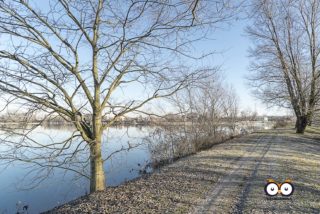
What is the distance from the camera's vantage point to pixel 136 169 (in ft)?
52.0

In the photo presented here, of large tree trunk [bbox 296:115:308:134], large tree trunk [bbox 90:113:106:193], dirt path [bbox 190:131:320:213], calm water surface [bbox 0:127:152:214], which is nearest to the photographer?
dirt path [bbox 190:131:320:213]

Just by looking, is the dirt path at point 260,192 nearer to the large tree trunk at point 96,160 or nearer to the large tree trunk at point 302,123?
the large tree trunk at point 96,160

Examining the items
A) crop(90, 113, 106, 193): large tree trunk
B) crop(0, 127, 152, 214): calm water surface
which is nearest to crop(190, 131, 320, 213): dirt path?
crop(0, 127, 152, 214): calm water surface

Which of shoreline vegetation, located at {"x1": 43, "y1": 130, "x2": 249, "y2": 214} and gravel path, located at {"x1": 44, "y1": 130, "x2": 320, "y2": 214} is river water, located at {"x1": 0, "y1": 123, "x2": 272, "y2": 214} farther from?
gravel path, located at {"x1": 44, "y1": 130, "x2": 320, "y2": 214}

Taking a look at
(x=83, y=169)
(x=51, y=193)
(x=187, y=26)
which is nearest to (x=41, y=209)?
(x=51, y=193)

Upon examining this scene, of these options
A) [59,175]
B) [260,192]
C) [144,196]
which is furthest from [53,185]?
[260,192]

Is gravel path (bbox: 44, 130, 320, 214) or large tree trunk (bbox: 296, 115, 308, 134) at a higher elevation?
large tree trunk (bbox: 296, 115, 308, 134)

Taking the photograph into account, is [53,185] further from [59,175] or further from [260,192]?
[260,192]

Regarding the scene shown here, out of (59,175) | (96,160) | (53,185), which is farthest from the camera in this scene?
(59,175)

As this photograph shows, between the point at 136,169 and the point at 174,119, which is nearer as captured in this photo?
the point at 174,119

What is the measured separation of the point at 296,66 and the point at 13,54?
2514cm

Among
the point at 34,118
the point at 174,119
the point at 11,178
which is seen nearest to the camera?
the point at 34,118

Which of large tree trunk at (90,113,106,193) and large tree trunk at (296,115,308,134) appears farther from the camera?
large tree trunk at (296,115,308,134)

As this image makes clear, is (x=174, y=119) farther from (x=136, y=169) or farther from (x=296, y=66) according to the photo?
(x=296, y=66)
